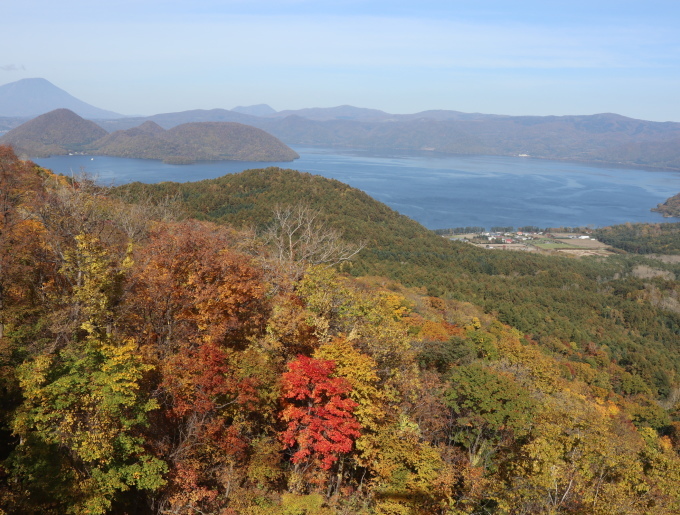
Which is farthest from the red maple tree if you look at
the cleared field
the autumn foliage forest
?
the cleared field

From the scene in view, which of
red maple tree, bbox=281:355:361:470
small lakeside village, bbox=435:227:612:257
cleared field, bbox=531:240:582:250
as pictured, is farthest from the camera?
cleared field, bbox=531:240:582:250

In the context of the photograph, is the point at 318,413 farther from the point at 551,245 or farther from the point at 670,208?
the point at 670,208

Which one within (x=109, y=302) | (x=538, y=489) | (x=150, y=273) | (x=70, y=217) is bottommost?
(x=538, y=489)

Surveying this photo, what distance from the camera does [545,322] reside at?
51.3 m

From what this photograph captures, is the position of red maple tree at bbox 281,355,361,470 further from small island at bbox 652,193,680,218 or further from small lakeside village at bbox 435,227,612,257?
small island at bbox 652,193,680,218

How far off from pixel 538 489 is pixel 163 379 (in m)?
9.06

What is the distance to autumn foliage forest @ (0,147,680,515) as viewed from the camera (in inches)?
351

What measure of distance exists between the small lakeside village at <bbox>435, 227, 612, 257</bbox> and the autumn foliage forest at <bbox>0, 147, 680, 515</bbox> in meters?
95.0

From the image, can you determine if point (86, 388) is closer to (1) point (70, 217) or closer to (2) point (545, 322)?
(1) point (70, 217)

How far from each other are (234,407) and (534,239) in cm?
12042

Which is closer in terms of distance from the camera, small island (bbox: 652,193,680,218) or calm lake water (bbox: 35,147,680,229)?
calm lake water (bbox: 35,147,680,229)

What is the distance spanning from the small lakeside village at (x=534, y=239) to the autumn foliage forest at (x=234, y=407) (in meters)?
95.0

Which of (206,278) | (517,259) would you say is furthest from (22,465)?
(517,259)

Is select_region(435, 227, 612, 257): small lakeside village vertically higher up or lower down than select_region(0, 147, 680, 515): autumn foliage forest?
lower down
